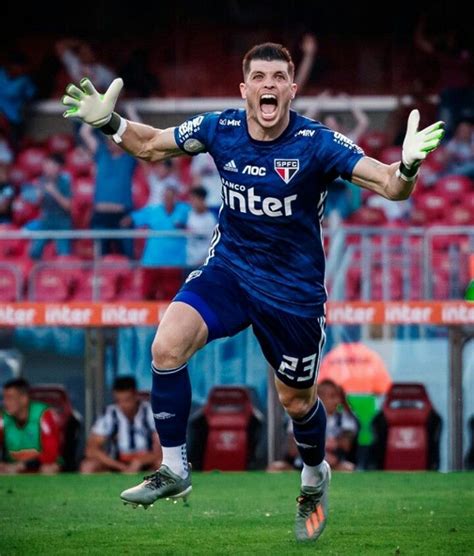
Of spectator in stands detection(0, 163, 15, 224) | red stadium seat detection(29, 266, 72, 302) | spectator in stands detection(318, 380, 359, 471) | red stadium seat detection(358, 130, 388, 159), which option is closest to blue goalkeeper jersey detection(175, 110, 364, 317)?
spectator in stands detection(318, 380, 359, 471)

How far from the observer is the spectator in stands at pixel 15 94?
19328mm

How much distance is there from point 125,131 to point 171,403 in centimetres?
148

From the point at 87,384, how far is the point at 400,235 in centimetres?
333

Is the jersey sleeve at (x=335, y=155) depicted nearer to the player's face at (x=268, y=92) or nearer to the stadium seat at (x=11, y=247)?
the player's face at (x=268, y=92)

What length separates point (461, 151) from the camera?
57.7 ft

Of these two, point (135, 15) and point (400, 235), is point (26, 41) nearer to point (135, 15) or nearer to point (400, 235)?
point (135, 15)

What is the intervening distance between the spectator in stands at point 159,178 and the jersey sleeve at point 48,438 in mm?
4225

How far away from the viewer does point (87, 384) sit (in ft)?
46.4

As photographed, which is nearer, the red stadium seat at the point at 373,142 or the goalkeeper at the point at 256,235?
the goalkeeper at the point at 256,235

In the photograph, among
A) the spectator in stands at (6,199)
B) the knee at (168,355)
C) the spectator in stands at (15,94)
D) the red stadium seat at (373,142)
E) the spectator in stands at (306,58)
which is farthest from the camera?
the spectator in stands at (15,94)

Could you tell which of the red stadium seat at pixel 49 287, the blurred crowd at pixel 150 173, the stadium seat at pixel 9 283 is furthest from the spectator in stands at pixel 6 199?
the red stadium seat at pixel 49 287

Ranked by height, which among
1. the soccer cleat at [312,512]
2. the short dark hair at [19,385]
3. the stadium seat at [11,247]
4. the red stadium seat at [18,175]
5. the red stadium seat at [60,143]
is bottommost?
the soccer cleat at [312,512]

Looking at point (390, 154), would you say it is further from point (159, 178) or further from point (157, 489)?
point (157, 489)

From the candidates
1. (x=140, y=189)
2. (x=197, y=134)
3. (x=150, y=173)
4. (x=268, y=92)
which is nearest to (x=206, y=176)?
(x=150, y=173)
